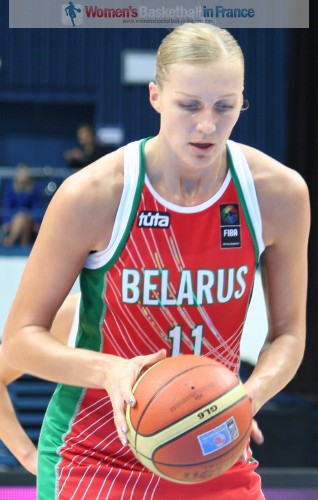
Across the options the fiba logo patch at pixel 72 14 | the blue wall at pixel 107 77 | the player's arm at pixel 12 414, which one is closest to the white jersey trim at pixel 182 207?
the player's arm at pixel 12 414

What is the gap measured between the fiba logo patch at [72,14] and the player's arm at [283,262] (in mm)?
6784

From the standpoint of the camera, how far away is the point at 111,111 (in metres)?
12.1

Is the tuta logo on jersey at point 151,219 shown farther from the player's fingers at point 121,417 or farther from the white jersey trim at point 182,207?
the player's fingers at point 121,417

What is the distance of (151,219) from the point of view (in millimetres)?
1974

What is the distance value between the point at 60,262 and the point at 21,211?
7.26 metres

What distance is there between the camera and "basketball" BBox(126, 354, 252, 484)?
1705mm

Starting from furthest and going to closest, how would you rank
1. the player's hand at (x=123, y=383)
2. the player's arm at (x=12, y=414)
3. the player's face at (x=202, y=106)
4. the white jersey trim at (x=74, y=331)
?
the player's arm at (x=12, y=414), the white jersey trim at (x=74, y=331), the player's face at (x=202, y=106), the player's hand at (x=123, y=383)

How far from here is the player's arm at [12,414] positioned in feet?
8.16

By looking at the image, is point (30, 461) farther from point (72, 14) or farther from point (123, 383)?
point (72, 14)

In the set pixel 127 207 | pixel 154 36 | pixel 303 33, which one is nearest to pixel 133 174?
pixel 127 207

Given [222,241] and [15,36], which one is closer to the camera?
[222,241]

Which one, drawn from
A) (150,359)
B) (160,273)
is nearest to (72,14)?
(160,273)

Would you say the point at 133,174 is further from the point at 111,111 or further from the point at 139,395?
the point at 111,111

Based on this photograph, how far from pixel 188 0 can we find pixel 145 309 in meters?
5.48
